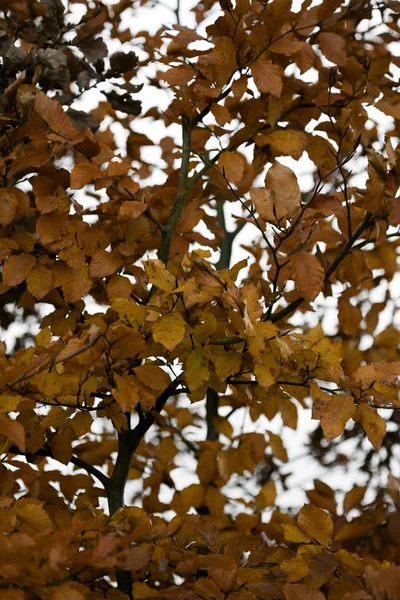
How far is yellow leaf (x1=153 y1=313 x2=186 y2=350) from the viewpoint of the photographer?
42.3 inches

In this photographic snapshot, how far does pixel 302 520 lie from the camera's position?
4.12ft

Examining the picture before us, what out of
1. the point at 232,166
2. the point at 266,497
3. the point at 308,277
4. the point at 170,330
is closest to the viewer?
the point at 170,330

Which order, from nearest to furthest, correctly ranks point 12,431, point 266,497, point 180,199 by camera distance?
1. point 12,431
2. point 180,199
3. point 266,497

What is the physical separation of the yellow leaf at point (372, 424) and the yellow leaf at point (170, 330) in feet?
1.08

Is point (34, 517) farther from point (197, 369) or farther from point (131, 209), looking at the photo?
point (131, 209)

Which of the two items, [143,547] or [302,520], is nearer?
[143,547]

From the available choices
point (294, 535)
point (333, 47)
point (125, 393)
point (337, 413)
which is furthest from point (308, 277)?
point (333, 47)

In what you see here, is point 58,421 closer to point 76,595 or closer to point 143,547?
point 143,547

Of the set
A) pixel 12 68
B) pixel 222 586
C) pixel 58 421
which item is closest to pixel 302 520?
pixel 222 586

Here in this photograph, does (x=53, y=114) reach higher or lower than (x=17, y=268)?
higher

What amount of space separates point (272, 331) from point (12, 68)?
2.63ft

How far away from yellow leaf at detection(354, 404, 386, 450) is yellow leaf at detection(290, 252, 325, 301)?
206mm

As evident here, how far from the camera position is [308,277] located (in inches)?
47.1

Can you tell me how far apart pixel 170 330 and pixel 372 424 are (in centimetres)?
37
